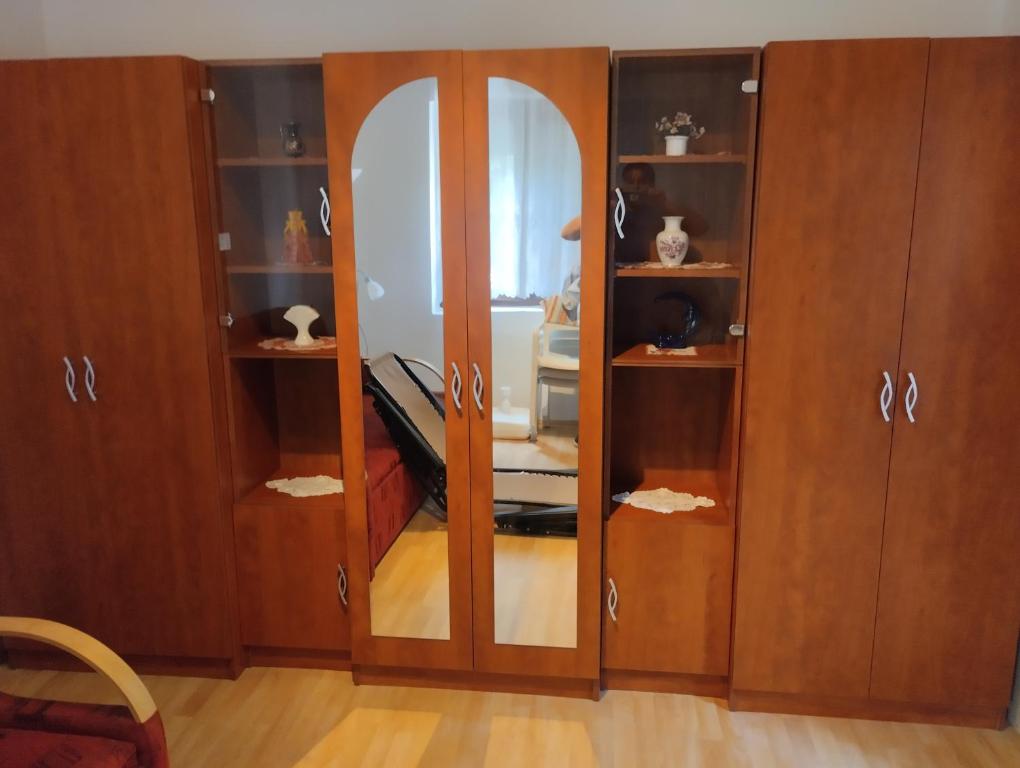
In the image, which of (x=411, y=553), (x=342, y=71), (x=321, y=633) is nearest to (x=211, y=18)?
(x=342, y=71)

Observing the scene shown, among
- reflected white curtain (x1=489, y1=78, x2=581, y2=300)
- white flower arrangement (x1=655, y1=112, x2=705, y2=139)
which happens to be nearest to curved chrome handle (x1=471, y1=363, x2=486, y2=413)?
reflected white curtain (x1=489, y1=78, x2=581, y2=300)

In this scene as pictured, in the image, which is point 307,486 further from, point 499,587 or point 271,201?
point 271,201

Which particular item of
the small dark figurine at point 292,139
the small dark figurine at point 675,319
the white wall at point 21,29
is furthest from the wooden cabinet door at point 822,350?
the white wall at point 21,29

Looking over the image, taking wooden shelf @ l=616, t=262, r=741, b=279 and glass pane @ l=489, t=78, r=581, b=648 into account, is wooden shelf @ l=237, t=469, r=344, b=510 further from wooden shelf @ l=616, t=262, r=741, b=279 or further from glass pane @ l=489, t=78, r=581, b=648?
wooden shelf @ l=616, t=262, r=741, b=279

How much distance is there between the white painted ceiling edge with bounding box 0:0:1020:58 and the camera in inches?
95.5

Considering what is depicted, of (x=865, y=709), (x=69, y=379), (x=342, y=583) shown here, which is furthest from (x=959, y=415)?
(x=69, y=379)

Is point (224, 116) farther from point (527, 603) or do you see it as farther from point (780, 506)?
point (780, 506)

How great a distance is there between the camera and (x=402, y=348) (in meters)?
2.34

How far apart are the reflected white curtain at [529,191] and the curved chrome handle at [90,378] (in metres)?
1.29

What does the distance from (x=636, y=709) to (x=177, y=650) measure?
155cm

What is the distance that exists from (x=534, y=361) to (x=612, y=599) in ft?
2.70

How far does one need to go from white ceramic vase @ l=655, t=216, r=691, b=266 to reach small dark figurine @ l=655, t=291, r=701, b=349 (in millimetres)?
183

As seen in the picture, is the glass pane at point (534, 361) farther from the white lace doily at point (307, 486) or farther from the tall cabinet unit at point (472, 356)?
the white lace doily at point (307, 486)

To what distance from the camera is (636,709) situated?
8.00 feet
